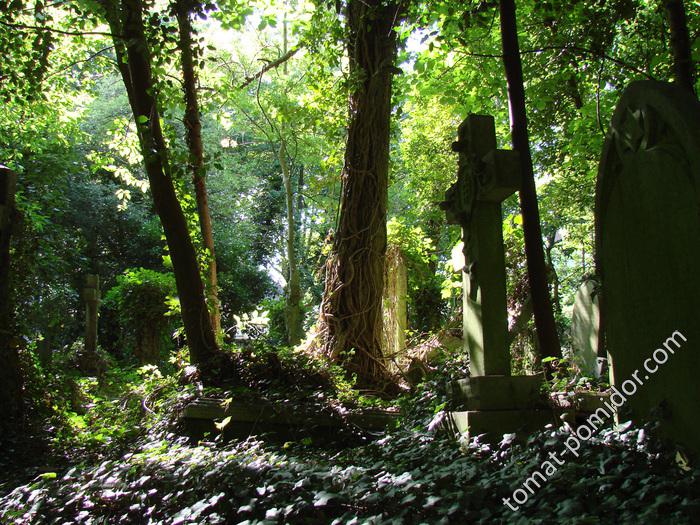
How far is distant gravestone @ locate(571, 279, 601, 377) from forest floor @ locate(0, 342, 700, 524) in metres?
2.99

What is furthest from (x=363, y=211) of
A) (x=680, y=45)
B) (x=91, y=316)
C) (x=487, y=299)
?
(x=91, y=316)

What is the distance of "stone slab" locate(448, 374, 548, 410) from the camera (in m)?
3.85

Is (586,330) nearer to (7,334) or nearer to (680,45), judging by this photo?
(680,45)

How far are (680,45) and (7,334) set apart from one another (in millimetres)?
6430

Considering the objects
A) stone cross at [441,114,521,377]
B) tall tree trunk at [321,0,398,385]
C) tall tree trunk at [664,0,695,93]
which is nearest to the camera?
stone cross at [441,114,521,377]

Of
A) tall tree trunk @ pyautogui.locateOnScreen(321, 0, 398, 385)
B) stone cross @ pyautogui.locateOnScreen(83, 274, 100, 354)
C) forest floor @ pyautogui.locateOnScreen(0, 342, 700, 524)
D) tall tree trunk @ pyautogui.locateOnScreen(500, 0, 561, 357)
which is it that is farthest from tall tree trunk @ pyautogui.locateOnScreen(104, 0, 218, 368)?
stone cross @ pyautogui.locateOnScreen(83, 274, 100, 354)

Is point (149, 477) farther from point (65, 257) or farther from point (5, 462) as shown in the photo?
point (65, 257)

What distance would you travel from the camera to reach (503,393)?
152 inches

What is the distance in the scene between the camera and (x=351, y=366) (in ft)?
20.9

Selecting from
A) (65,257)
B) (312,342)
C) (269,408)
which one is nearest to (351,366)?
(312,342)

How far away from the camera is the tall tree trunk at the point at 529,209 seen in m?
4.79

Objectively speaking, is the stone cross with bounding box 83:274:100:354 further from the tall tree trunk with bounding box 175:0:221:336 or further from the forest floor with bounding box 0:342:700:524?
the forest floor with bounding box 0:342:700:524

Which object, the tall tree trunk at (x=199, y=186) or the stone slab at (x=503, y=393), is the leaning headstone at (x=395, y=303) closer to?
the tall tree trunk at (x=199, y=186)

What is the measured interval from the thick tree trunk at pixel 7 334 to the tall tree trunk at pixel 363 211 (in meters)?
3.11
